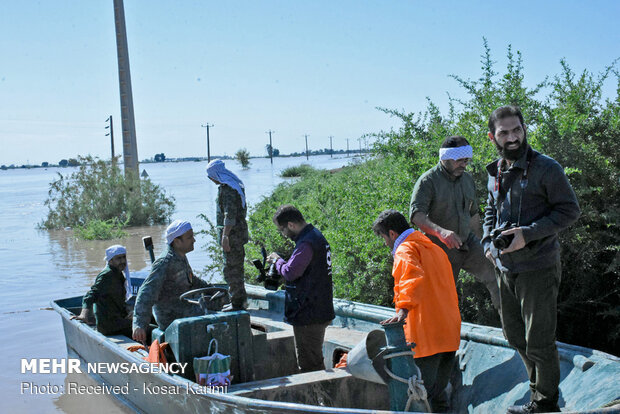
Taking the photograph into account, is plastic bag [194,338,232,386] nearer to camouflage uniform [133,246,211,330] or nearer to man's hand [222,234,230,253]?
camouflage uniform [133,246,211,330]

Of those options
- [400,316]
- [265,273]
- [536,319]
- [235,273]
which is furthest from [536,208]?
[235,273]

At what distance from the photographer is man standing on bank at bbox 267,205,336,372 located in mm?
5043

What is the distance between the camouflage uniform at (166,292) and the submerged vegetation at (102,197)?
62.3 ft

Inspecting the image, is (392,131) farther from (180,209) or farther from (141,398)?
(180,209)

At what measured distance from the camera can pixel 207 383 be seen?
4.82 m

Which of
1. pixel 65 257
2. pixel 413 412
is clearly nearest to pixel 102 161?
pixel 65 257

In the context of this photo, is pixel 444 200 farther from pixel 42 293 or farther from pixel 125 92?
pixel 125 92

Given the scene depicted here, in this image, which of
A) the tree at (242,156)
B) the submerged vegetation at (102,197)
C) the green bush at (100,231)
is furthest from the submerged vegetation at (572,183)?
the tree at (242,156)

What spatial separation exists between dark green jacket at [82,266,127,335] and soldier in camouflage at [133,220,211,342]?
113cm

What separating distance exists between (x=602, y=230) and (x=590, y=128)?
3.96ft

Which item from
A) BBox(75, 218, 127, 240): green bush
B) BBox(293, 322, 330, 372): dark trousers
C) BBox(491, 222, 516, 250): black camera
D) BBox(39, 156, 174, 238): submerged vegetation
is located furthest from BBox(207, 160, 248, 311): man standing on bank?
BBox(39, 156, 174, 238): submerged vegetation

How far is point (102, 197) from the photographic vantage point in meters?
24.6

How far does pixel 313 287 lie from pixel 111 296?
8.28 feet

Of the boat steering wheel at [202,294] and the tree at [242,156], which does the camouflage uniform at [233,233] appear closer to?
the boat steering wheel at [202,294]
